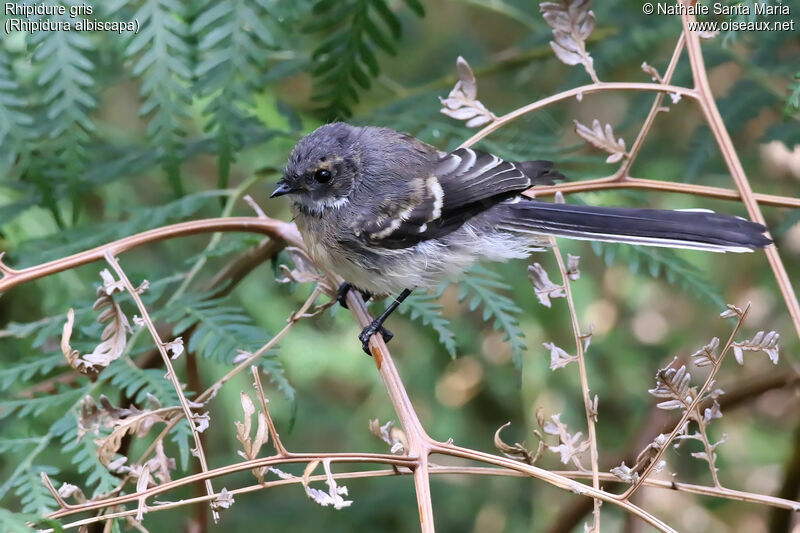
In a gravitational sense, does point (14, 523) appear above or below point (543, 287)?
below

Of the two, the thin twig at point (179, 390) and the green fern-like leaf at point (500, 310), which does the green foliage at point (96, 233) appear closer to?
the thin twig at point (179, 390)

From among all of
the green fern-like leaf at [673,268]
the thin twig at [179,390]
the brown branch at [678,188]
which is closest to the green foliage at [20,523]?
the thin twig at [179,390]

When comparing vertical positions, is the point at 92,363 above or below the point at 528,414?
above

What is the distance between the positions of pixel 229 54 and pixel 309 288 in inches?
31.3

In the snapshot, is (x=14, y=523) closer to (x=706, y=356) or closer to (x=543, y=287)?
(x=543, y=287)

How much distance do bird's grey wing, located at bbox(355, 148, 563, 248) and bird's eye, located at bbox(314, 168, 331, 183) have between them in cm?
18

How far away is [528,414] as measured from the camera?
3664 mm

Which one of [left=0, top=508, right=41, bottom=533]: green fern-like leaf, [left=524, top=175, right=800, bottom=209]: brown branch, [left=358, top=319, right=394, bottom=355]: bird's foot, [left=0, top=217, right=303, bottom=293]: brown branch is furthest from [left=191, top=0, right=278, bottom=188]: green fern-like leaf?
[left=0, top=508, right=41, bottom=533]: green fern-like leaf

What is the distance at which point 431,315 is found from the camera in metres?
2.36

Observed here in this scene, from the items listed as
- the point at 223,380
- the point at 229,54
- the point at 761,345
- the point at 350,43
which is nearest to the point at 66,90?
the point at 229,54

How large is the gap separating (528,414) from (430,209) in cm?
141

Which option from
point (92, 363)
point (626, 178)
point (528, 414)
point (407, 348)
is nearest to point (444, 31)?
point (407, 348)

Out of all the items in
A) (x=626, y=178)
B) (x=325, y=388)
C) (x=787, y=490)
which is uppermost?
(x=626, y=178)

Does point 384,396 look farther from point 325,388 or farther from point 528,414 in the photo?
point 325,388
